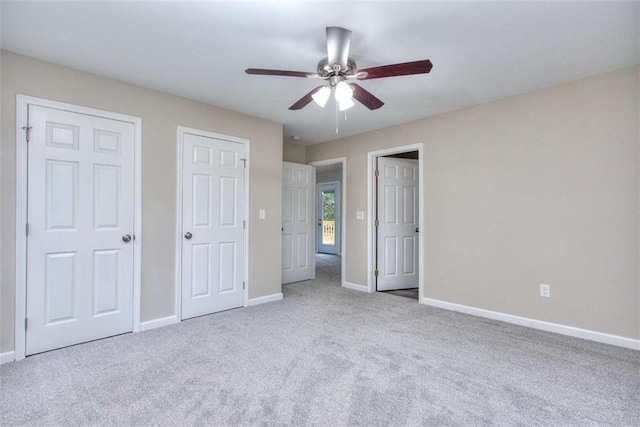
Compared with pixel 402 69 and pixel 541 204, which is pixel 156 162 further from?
pixel 541 204

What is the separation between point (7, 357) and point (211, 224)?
1.90 metres

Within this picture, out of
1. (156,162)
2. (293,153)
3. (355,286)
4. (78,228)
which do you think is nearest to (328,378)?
(78,228)

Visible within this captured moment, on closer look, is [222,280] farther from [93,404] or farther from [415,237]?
[415,237]

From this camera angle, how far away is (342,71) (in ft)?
7.12

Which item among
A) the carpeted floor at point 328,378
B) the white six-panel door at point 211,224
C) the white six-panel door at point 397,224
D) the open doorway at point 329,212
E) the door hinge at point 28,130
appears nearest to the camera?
the carpeted floor at point 328,378

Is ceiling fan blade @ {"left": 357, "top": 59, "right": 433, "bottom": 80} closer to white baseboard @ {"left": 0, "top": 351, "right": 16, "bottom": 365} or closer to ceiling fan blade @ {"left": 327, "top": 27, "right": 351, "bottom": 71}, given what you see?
ceiling fan blade @ {"left": 327, "top": 27, "right": 351, "bottom": 71}

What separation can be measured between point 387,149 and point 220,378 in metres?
3.42

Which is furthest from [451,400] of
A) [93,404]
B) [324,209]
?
[324,209]

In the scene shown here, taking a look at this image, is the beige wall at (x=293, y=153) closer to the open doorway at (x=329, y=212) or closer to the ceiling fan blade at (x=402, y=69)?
the open doorway at (x=329, y=212)

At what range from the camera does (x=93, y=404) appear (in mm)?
1863

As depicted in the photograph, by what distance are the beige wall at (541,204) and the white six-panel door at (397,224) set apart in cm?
70

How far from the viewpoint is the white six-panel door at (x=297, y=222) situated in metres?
5.18

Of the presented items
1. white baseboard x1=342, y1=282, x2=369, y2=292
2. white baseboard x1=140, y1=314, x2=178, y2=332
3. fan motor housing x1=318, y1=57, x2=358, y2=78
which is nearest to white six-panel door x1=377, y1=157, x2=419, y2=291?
white baseboard x1=342, y1=282, x2=369, y2=292

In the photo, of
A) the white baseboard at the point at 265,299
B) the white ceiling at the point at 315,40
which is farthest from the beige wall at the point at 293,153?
the white baseboard at the point at 265,299
